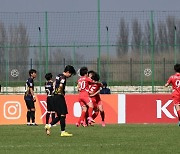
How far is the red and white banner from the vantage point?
31547 millimetres

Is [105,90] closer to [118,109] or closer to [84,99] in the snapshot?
[118,109]

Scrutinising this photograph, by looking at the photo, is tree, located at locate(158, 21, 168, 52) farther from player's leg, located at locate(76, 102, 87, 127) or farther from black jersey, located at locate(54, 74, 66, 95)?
black jersey, located at locate(54, 74, 66, 95)

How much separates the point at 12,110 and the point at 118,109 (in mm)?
4312

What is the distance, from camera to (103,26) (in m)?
34.6

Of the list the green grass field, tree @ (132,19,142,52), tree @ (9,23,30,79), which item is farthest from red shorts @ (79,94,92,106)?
tree @ (132,19,142,52)

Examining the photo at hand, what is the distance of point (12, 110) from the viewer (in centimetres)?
3173

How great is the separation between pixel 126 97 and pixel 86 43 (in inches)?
143

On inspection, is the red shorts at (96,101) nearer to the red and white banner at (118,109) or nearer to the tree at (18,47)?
the red and white banner at (118,109)

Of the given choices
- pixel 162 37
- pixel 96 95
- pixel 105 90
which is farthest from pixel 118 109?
pixel 162 37

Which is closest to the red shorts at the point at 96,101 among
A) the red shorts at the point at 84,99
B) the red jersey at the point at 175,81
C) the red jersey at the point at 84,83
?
the red shorts at the point at 84,99

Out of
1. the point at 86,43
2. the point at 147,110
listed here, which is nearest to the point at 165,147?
the point at 147,110

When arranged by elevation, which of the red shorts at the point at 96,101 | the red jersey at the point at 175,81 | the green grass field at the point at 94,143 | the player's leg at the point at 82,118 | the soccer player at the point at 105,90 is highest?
the red jersey at the point at 175,81

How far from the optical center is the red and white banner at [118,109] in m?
31.5

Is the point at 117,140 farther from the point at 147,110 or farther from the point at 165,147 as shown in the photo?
the point at 147,110
